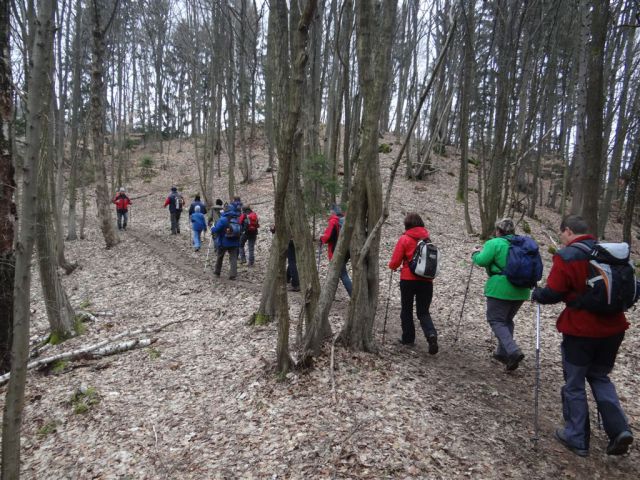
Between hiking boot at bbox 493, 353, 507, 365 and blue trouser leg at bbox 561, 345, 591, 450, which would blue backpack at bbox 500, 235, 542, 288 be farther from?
blue trouser leg at bbox 561, 345, 591, 450

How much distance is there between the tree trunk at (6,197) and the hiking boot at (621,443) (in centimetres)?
652

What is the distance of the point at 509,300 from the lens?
5.14 metres

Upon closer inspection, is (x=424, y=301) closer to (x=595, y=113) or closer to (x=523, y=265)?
(x=523, y=265)

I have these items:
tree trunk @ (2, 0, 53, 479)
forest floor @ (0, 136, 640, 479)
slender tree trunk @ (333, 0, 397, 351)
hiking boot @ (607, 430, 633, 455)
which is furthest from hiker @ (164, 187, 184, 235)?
hiking boot @ (607, 430, 633, 455)

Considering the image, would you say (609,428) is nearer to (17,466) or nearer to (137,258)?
(17,466)

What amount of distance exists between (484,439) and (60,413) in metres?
5.11

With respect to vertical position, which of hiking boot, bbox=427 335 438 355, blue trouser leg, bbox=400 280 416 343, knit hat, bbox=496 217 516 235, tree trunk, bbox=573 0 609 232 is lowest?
hiking boot, bbox=427 335 438 355

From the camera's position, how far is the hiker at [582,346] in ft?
11.6

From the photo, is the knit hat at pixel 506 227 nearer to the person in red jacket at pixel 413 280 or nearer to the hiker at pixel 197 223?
the person in red jacket at pixel 413 280

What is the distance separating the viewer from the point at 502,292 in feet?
16.9

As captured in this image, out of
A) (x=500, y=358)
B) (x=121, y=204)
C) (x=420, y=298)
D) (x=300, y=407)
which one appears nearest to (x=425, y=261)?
(x=420, y=298)

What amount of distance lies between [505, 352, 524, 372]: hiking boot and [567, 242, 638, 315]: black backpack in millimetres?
1743

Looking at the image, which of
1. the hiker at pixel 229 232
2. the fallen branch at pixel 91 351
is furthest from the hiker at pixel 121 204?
the fallen branch at pixel 91 351

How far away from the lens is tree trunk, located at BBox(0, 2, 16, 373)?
494 cm
